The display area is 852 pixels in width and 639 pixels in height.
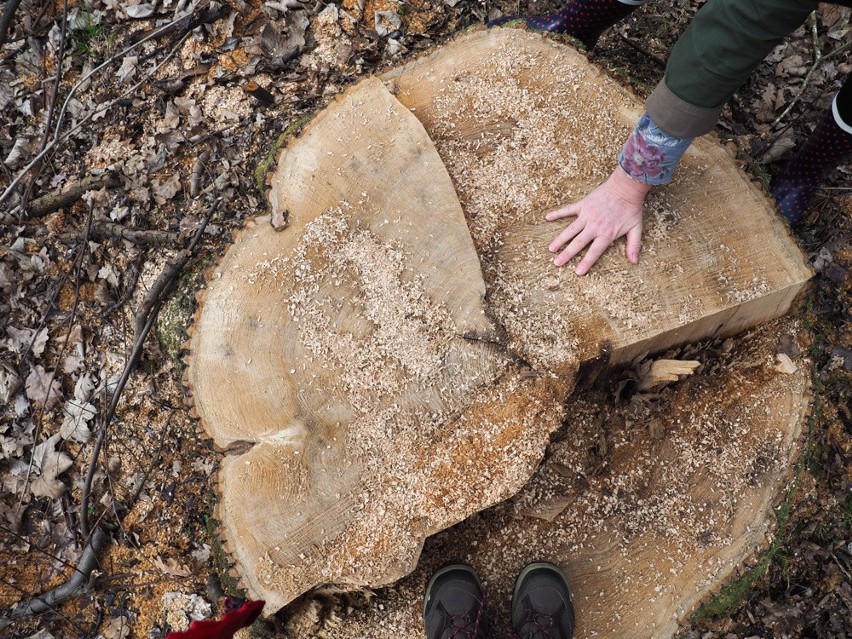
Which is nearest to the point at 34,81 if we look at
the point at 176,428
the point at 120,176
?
the point at 120,176

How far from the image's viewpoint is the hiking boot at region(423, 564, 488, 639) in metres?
1.97

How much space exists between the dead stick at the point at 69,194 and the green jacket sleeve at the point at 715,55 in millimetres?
2534

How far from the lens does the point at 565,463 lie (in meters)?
2.01

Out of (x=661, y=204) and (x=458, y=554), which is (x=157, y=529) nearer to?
(x=458, y=554)

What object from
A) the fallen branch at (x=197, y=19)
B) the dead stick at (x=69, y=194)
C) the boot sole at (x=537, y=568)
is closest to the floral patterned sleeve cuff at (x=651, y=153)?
the boot sole at (x=537, y=568)

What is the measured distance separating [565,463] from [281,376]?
41.0 inches

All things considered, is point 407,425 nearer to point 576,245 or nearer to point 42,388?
point 576,245

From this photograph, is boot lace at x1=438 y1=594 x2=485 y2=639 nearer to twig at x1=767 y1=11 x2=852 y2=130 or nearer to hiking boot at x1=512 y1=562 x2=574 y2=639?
hiking boot at x1=512 y1=562 x2=574 y2=639

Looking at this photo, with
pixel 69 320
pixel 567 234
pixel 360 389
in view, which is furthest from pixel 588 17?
pixel 69 320

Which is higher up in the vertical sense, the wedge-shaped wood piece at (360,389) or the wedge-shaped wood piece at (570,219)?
the wedge-shaped wood piece at (570,219)

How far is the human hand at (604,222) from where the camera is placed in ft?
5.88

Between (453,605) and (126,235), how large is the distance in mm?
2196

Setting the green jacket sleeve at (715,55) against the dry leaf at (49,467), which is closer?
the green jacket sleeve at (715,55)

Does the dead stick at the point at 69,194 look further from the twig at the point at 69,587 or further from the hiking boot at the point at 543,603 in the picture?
the hiking boot at the point at 543,603
